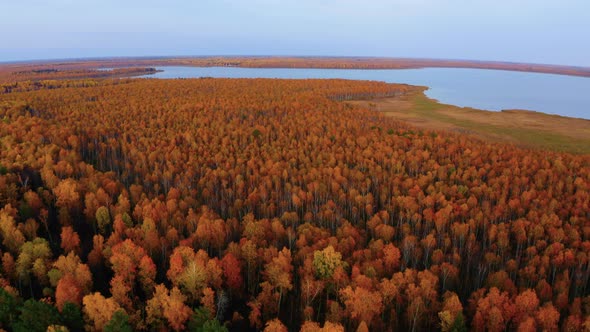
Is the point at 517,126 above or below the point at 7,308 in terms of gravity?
above

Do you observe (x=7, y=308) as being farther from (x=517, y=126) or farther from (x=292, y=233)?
(x=517, y=126)

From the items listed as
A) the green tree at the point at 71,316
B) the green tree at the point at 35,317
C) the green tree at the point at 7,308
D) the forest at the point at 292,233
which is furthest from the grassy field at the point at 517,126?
the green tree at the point at 7,308

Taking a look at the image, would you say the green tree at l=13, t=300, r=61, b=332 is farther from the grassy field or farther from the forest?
the grassy field

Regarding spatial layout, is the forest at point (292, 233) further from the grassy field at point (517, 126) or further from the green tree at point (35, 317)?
the grassy field at point (517, 126)

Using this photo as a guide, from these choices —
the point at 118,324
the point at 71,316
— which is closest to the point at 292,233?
the point at 118,324

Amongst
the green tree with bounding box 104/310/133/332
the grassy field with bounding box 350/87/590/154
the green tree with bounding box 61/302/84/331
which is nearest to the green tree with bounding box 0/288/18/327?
the green tree with bounding box 61/302/84/331

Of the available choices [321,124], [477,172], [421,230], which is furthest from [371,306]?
[321,124]
